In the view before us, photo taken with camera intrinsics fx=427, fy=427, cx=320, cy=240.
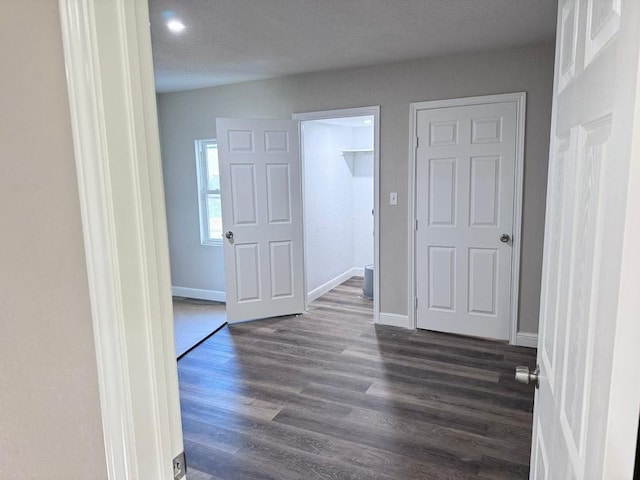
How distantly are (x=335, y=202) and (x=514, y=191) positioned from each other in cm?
257

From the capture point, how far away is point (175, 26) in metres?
2.82

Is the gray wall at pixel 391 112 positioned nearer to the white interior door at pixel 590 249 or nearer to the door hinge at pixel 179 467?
the white interior door at pixel 590 249

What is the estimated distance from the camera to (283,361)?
3482mm

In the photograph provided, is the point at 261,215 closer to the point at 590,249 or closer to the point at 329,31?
the point at 329,31

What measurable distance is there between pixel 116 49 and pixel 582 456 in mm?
982

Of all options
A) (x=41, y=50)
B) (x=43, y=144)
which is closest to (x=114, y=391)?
(x=43, y=144)

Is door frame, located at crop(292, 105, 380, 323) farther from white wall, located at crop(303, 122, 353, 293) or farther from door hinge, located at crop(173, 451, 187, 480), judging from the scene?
door hinge, located at crop(173, 451, 187, 480)

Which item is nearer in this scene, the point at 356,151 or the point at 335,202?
the point at 335,202

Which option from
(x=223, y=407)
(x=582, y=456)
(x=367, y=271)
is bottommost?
(x=223, y=407)

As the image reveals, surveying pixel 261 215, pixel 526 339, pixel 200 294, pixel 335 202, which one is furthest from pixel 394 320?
pixel 200 294

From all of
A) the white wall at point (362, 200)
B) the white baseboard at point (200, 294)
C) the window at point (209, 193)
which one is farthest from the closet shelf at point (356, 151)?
the white baseboard at point (200, 294)

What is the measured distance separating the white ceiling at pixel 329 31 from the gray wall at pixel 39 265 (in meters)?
2.11

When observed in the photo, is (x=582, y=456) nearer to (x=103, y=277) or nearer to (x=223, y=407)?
(x=103, y=277)

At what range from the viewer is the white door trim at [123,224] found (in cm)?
67
